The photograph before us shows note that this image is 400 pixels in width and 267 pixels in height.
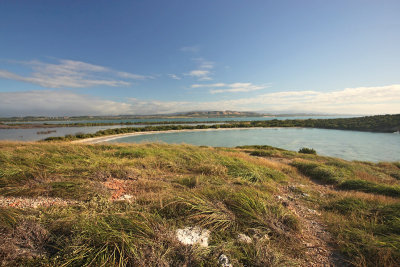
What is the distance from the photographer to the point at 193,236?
88.1 inches

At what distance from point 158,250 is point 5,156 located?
7254 mm

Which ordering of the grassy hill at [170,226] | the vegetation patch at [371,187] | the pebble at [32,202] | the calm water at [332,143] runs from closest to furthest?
the grassy hill at [170,226]
the pebble at [32,202]
the vegetation patch at [371,187]
the calm water at [332,143]

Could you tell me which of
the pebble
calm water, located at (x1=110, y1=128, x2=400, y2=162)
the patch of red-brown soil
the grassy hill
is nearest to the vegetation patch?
the grassy hill

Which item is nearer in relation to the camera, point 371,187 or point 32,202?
point 32,202

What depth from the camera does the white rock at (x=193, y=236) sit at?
2113 mm

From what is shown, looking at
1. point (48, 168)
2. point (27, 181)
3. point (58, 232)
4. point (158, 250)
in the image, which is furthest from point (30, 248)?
point (48, 168)

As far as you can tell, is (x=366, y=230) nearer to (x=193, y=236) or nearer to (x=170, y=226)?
(x=193, y=236)

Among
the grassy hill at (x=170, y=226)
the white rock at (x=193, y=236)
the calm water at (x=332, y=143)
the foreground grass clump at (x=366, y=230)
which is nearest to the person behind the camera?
the grassy hill at (x=170, y=226)

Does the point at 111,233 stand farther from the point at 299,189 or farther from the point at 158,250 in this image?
the point at 299,189

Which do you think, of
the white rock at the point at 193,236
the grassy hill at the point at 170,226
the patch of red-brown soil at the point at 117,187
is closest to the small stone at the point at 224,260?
the grassy hill at the point at 170,226

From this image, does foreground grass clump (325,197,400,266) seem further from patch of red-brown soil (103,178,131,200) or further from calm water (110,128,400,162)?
calm water (110,128,400,162)

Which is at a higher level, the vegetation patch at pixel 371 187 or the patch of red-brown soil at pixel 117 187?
the patch of red-brown soil at pixel 117 187

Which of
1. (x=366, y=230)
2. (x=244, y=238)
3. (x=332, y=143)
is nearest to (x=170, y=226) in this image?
(x=244, y=238)

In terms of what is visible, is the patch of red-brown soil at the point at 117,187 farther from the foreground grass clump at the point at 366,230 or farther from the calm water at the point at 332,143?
the calm water at the point at 332,143
